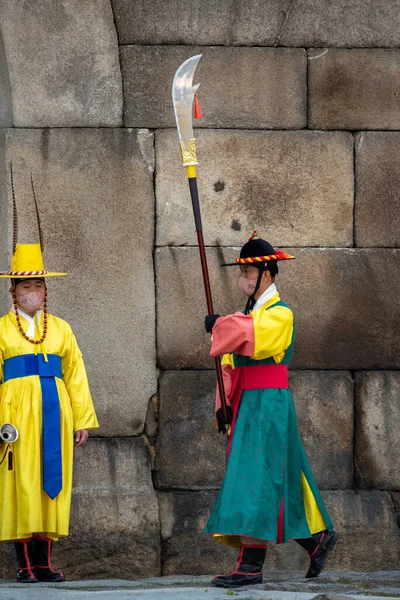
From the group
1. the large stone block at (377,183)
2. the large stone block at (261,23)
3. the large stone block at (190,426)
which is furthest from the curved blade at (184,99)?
the large stone block at (190,426)

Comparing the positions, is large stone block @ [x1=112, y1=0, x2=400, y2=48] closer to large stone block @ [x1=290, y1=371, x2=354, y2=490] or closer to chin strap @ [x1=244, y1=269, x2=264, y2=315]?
chin strap @ [x1=244, y1=269, x2=264, y2=315]

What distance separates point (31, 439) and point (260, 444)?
118cm

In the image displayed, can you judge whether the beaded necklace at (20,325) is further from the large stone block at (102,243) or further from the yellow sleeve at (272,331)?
the yellow sleeve at (272,331)

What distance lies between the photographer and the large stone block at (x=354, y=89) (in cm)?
790

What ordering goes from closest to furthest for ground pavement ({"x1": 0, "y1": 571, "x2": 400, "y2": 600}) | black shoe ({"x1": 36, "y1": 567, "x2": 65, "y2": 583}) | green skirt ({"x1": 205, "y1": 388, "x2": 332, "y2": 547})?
ground pavement ({"x1": 0, "y1": 571, "x2": 400, "y2": 600}) < green skirt ({"x1": 205, "y1": 388, "x2": 332, "y2": 547}) < black shoe ({"x1": 36, "y1": 567, "x2": 65, "y2": 583})

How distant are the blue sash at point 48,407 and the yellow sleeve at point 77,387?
12cm

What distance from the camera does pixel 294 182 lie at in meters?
7.89

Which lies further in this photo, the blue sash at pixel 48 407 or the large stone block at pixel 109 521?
the large stone block at pixel 109 521

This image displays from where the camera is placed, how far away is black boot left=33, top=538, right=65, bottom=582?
7.05m

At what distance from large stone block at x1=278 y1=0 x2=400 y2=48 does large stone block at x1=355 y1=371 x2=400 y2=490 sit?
6.17 feet

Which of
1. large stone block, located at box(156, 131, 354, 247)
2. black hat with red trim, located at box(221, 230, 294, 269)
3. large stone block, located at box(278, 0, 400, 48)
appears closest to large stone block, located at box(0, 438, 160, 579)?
large stone block, located at box(156, 131, 354, 247)

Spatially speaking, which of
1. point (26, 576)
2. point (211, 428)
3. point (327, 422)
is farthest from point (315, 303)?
point (26, 576)

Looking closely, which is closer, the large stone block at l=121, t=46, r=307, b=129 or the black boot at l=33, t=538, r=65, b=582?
the black boot at l=33, t=538, r=65, b=582

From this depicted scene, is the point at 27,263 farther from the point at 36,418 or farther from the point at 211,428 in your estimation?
the point at 211,428
